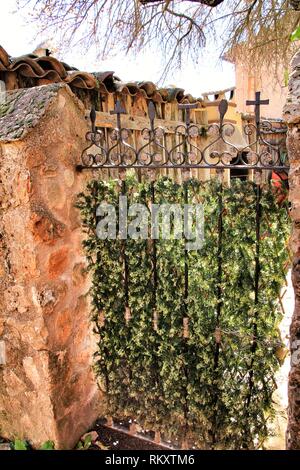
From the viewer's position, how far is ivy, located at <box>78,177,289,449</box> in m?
1.84

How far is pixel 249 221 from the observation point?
5.98ft

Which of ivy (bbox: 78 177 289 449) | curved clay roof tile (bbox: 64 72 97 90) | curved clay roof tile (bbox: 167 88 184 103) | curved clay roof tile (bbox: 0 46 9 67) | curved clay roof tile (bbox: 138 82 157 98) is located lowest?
ivy (bbox: 78 177 289 449)

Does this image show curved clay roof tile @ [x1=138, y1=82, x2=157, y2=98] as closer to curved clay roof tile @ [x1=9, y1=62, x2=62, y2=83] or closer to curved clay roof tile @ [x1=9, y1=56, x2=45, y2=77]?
curved clay roof tile @ [x1=9, y1=62, x2=62, y2=83]

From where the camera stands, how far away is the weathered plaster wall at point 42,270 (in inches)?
75.9

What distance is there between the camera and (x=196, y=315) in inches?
78.6

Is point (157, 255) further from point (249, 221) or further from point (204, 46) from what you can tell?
point (204, 46)

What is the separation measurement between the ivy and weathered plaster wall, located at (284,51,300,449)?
0.41 m

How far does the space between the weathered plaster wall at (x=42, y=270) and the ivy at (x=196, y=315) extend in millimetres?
151

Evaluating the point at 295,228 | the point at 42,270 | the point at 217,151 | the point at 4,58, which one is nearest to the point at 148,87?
the point at 4,58

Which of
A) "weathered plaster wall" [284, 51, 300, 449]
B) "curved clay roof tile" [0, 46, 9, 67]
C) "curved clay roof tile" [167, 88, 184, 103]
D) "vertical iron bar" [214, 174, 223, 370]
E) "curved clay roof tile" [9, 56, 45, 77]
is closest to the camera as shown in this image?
"weathered plaster wall" [284, 51, 300, 449]

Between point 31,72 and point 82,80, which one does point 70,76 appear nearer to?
point 82,80

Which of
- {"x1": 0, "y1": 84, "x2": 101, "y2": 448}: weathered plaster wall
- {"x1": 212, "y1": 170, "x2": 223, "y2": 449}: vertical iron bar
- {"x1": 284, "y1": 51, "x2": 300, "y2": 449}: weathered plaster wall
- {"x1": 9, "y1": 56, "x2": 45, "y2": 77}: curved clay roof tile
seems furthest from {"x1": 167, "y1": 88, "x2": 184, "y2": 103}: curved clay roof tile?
{"x1": 284, "y1": 51, "x2": 300, "y2": 449}: weathered plaster wall

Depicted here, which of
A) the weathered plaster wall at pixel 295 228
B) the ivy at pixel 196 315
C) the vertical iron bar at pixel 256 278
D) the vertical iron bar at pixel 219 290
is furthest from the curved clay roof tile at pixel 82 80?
the weathered plaster wall at pixel 295 228

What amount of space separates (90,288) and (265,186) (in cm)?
118
